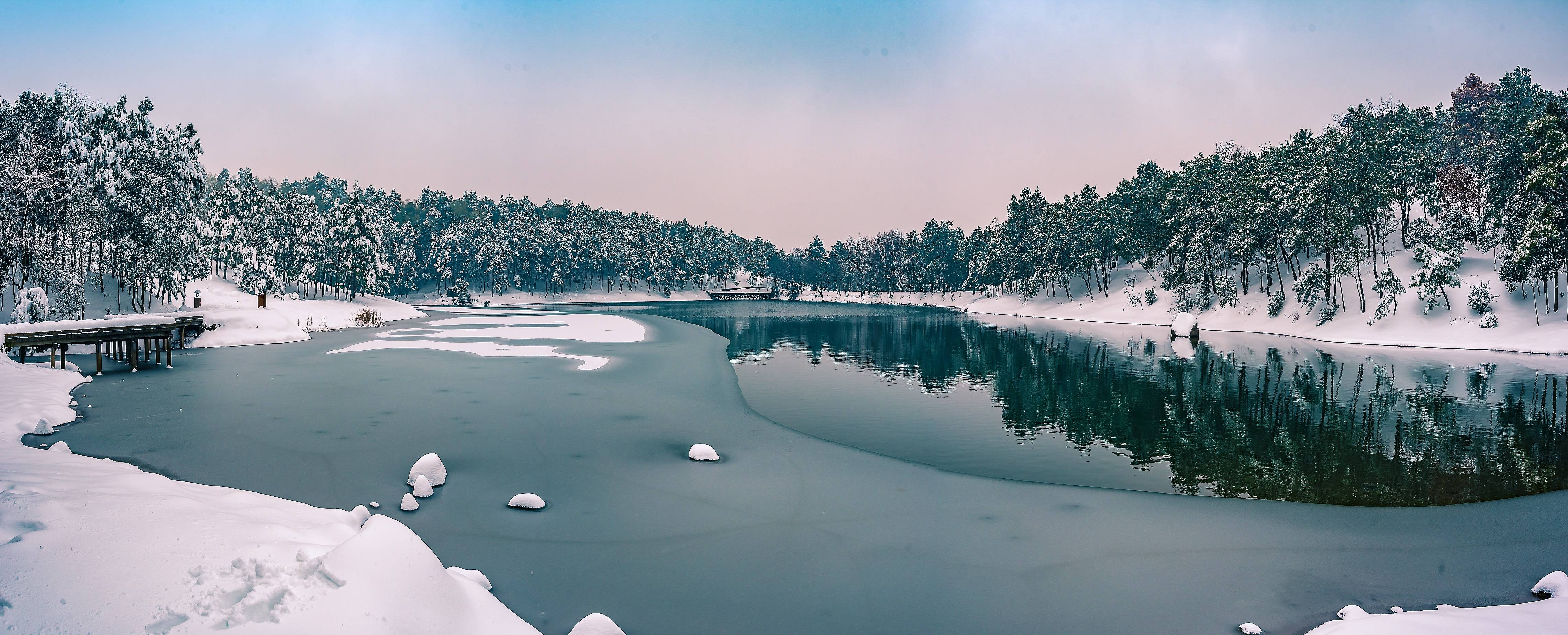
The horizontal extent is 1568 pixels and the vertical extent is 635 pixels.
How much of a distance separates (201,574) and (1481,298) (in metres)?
61.7

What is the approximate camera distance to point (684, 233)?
19600cm

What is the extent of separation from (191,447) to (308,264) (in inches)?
2828

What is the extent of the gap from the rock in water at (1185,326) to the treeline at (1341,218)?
858cm

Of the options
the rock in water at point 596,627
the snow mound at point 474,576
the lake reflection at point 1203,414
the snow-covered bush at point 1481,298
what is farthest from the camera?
the snow-covered bush at point 1481,298

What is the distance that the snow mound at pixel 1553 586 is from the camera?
328 inches

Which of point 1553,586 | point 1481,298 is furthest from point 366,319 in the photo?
point 1481,298

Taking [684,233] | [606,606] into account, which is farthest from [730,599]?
[684,233]

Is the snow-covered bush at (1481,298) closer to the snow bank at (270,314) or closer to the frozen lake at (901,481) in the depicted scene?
the frozen lake at (901,481)

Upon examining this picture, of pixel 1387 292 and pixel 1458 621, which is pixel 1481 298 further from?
pixel 1458 621

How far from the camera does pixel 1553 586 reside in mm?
8406

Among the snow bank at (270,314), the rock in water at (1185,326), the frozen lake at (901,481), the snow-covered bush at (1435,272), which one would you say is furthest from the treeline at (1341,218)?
the snow bank at (270,314)

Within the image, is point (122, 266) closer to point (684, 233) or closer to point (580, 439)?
point (580, 439)

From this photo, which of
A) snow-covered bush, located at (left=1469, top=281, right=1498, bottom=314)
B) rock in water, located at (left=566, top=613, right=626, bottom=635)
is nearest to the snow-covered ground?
snow-covered bush, located at (left=1469, top=281, right=1498, bottom=314)

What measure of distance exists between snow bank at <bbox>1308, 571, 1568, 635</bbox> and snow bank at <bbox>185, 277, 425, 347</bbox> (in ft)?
149
